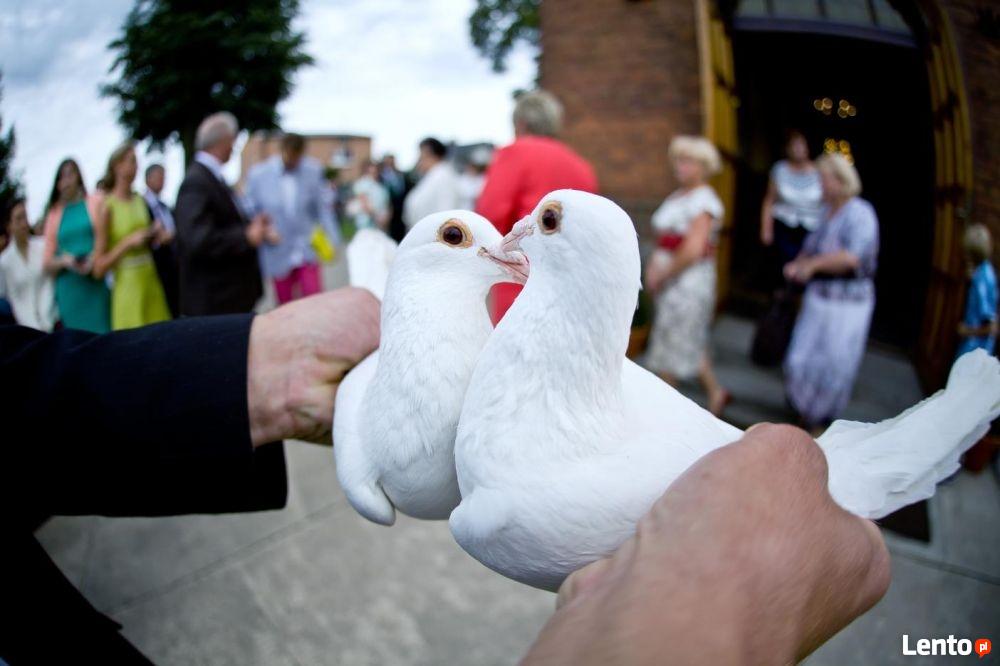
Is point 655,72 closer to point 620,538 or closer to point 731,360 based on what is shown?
point 731,360

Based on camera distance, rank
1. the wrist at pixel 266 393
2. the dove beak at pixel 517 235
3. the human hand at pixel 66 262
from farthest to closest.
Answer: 1. the human hand at pixel 66 262
2. the wrist at pixel 266 393
3. the dove beak at pixel 517 235

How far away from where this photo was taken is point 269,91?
140 cm

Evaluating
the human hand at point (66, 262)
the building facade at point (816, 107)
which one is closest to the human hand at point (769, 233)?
the building facade at point (816, 107)

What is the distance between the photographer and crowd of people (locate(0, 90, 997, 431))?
1239 mm

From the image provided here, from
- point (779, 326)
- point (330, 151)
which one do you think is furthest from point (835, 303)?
point (330, 151)

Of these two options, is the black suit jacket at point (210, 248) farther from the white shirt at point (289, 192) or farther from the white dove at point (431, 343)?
the white dove at point (431, 343)

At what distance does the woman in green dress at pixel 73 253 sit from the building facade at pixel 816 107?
5.48 ft

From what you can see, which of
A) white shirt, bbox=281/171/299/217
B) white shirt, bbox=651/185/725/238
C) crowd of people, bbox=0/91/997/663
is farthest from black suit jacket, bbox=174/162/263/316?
white shirt, bbox=651/185/725/238

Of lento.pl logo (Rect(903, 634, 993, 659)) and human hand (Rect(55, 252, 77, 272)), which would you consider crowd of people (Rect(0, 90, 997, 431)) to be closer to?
human hand (Rect(55, 252, 77, 272))

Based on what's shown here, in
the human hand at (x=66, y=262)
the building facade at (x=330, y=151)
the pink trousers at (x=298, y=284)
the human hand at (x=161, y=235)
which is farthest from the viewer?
the pink trousers at (x=298, y=284)

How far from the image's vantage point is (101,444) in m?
0.95

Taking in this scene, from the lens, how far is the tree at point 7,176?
1144 mm

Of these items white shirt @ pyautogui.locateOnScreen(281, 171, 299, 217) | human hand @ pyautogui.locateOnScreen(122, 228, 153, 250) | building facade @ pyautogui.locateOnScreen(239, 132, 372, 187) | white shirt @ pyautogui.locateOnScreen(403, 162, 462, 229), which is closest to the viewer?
human hand @ pyautogui.locateOnScreen(122, 228, 153, 250)

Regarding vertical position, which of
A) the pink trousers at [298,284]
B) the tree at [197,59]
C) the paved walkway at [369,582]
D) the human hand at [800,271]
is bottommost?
the paved walkway at [369,582]
